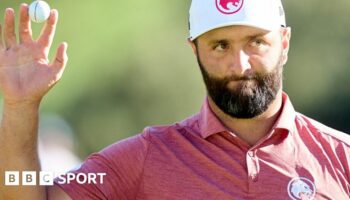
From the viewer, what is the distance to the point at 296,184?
432 centimetres

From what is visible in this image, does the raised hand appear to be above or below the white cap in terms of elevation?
below

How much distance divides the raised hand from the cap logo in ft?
2.22

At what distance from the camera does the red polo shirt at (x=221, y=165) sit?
433cm

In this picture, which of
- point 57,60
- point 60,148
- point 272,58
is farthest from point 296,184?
point 60,148

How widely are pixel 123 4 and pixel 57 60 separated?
831 centimetres

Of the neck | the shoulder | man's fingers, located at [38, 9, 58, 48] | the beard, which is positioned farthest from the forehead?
man's fingers, located at [38, 9, 58, 48]

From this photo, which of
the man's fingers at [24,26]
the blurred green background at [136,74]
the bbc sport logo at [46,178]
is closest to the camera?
the bbc sport logo at [46,178]

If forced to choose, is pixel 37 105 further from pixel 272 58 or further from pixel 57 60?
pixel 272 58

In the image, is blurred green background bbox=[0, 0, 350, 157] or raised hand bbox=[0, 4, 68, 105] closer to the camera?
raised hand bbox=[0, 4, 68, 105]

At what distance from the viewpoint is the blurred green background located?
12078 millimetres

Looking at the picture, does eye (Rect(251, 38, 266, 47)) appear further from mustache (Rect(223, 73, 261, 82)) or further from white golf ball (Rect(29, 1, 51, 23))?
white golf ball (Rect(29, 1, 51, 23))

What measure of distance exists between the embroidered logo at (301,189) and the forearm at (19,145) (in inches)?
36.1

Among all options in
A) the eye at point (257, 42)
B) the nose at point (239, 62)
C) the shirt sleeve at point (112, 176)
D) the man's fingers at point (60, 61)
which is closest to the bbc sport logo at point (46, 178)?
the shirt sleeve at point (112, 176)

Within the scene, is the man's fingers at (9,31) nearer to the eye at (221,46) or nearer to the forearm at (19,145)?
the forearm at (19,145)
